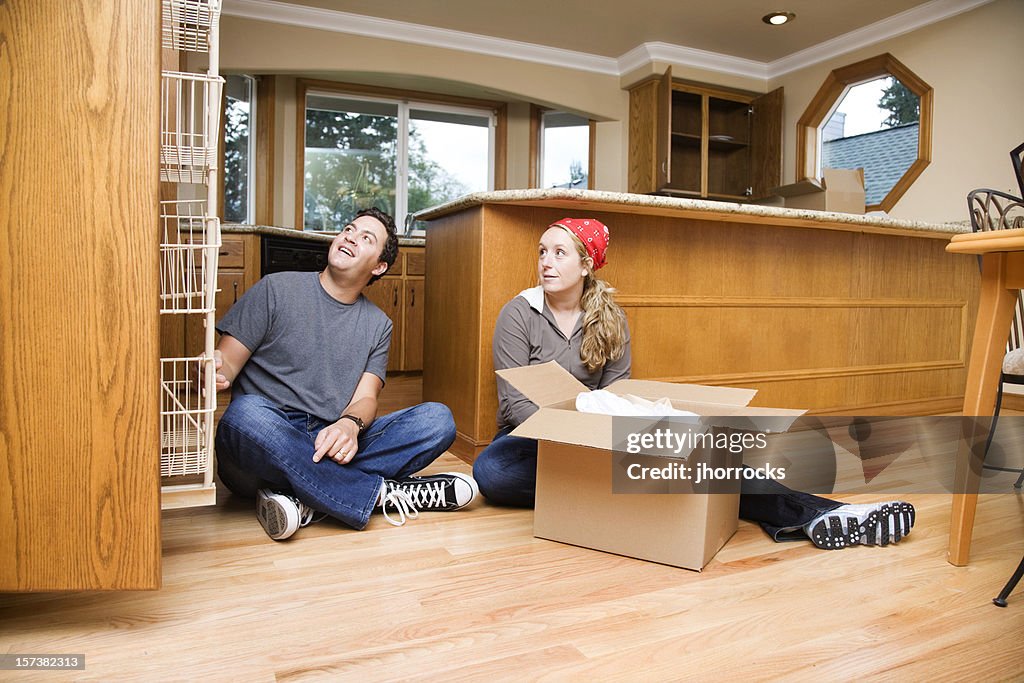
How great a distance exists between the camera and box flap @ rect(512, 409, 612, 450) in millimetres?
1499

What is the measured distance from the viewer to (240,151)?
17.5 ft

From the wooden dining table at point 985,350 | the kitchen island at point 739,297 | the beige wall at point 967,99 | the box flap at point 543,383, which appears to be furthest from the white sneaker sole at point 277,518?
the beige wall at point 967,99

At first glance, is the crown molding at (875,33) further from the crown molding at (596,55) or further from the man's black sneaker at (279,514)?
the man's black sneaker at (279,514)

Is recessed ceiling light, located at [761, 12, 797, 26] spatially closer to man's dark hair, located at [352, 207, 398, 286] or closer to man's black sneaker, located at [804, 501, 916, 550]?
man's dark hair, located at [352, 207, 398, 286]

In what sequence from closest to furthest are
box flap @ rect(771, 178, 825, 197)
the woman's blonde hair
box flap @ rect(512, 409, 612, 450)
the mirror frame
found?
box flap @ rect(512, 409, 612, 450), the woman's blonde hair, the mirror frame, box flap @ rect(771, 178, 825, 197)

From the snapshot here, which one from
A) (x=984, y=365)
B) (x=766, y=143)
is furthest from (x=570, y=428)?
(x=766, y=143)

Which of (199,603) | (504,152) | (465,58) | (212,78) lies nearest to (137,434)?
(199,603)

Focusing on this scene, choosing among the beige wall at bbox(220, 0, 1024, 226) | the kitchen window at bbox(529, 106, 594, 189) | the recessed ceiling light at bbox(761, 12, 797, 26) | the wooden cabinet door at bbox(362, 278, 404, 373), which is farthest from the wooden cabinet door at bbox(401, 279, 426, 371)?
the recessed ceiling light at bbox(761, 12, 797, 26)

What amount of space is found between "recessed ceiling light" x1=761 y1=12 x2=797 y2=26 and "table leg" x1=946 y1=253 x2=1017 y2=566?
150 inches

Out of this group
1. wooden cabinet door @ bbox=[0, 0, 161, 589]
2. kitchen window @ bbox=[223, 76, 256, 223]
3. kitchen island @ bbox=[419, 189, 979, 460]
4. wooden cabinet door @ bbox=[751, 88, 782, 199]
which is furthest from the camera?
wooden cabinet door @ bbox=[751, 88, 782, 199]

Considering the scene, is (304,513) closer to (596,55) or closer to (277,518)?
→ (277,518)

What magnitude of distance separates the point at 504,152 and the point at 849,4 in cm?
278

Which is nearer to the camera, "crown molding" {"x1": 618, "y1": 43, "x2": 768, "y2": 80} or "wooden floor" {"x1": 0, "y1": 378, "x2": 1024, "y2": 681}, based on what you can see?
"wooden floor" {"x1": 0, "y1": 378, "x2": 1024, "y2": 681}

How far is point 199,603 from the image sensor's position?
4.33 ft
